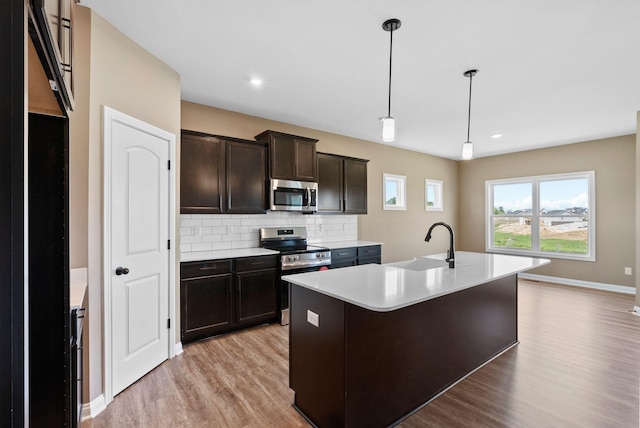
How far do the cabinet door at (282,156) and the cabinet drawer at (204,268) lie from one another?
4.28 feet

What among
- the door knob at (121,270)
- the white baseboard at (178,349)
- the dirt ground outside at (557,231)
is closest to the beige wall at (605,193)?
the dirt ground outside at (557,231)

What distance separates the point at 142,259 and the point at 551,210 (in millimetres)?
7135

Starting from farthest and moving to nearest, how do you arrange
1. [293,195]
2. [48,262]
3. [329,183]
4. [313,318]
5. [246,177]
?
[329,183] < [293,195] < [246,177] < [313,318] < [48,262]

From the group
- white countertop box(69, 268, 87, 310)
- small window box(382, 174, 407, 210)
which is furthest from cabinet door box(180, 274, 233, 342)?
small window box(382, 174, 407, 210)

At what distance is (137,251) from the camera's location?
2521 mm

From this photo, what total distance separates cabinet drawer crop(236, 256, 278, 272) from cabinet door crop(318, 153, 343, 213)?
1.22 m

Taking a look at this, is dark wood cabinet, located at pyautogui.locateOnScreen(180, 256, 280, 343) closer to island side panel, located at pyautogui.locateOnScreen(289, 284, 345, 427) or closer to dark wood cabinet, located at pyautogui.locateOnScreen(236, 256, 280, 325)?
dark wood cabinet, located at pyautogui.locateOnScreen(236, 256, 280, 325)

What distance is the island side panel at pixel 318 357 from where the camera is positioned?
1777 millimetres

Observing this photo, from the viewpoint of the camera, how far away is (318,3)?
2.06m

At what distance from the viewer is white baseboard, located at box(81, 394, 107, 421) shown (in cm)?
207

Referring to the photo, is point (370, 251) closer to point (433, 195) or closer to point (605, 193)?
point (433, 195)

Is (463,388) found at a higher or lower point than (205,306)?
lower

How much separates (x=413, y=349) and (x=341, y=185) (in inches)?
123

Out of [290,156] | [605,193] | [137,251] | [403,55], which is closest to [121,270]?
[137,251]
